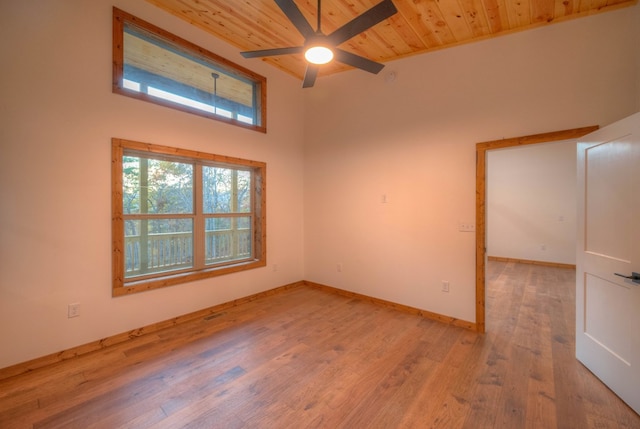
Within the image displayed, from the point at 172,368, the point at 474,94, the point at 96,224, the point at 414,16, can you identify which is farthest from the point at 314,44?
the point at 172,368

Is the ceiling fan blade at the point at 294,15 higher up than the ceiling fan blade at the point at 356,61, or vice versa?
the ceiling fan blade at the point at 294,15

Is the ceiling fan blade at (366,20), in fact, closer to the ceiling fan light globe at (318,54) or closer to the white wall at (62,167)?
the ceiling fan light globe at (318,54)

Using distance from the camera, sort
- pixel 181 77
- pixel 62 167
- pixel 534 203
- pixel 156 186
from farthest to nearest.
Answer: pixel 534 203, pixel 181 77, pixel 156 186, pixel 62 167

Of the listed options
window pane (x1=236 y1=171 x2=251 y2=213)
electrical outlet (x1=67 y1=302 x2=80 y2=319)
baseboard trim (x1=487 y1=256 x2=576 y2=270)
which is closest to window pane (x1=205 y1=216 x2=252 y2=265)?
window pane (x1=236 y1=171 x2=251 y2=213)

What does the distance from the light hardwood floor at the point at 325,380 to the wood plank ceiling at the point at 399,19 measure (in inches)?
133

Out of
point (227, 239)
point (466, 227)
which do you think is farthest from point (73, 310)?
point (466, 227)

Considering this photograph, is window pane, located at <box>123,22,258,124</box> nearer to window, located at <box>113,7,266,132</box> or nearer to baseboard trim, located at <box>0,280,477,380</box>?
window, located at <box>113,7,266,132</box>

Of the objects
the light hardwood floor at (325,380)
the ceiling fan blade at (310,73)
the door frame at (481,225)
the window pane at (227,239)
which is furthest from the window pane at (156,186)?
the door frame at (481,225)

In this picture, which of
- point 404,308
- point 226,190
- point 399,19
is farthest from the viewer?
point 226,190

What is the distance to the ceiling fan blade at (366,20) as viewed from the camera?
182cm

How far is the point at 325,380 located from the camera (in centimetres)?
221

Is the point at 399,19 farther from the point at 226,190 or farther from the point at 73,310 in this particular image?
the point at 73,310

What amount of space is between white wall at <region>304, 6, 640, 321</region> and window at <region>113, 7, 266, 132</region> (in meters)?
1.15

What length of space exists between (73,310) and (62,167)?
1339 mm
